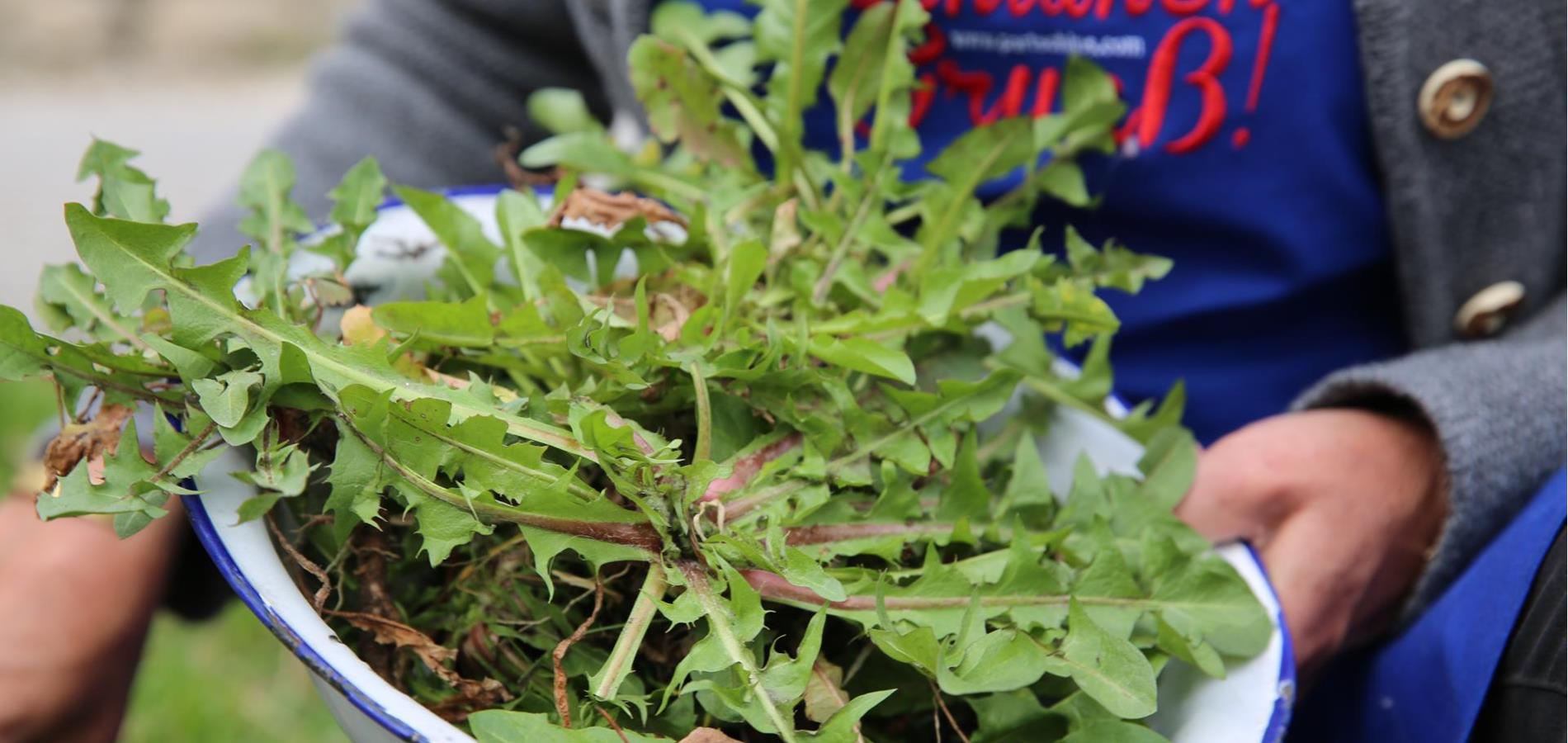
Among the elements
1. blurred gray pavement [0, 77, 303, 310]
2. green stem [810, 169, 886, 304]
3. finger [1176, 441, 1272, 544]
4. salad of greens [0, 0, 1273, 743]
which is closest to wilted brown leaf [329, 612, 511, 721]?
salad of greens [0, 0, 1273, 743]

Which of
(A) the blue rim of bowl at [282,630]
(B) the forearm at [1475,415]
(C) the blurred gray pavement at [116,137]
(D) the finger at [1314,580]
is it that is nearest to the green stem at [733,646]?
(A) the blue rim of bowl at [282,630]

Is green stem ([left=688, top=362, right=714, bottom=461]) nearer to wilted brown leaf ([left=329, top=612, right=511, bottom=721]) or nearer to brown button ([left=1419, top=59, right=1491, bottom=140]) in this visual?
wilted brown leaf ([left=329, top=612, right=511, bottom=721])

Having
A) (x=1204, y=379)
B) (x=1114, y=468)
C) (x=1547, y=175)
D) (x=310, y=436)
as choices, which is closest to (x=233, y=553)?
(x=310, y=436)

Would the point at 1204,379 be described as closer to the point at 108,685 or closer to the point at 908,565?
the point at 908,565

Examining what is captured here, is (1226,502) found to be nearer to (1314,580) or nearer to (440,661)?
(1314,580)

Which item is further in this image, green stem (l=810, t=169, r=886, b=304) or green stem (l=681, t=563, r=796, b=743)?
green stem (l=810, t=169, r=886, b=304)

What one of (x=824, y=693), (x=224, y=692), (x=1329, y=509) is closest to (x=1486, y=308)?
(x=1329, y=509)

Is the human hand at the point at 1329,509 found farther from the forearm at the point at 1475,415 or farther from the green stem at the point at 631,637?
the green stem at the point at 631,637
